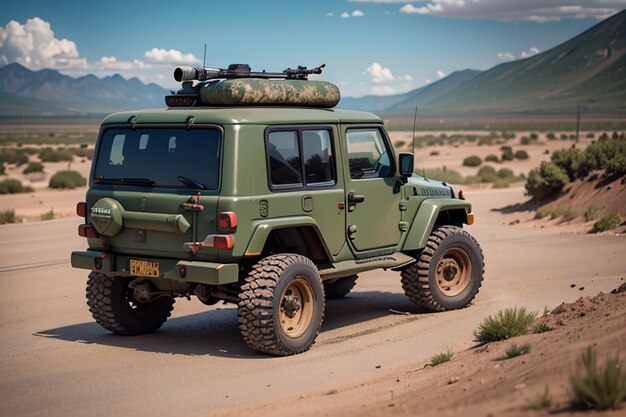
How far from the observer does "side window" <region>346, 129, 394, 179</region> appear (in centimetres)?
1051

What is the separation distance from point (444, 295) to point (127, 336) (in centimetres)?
348

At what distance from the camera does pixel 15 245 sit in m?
19.3

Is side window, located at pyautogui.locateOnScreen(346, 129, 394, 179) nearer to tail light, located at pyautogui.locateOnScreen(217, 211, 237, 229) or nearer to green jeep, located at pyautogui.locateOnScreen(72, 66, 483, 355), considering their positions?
green jeep, located at pyautogui.locateOnScreen(72, 66, 483, 355)

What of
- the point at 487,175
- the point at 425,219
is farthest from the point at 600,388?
the point at 487,175

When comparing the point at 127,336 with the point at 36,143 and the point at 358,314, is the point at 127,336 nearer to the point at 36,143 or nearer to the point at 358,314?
the point at 358,314

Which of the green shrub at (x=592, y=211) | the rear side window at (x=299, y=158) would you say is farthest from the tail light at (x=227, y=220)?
the green shrub at (x=592, y=211)

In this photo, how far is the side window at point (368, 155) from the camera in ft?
34.5

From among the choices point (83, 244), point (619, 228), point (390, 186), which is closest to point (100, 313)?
point (390, 186)

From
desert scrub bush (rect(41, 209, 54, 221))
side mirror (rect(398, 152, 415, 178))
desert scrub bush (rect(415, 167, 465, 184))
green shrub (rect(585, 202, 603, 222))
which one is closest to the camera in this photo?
side mirror (rect(398, 152, 415, 178))

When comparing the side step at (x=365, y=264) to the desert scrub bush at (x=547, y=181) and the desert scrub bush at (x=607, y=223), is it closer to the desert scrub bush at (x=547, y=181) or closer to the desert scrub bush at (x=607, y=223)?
the desert scrub bush at (x=607, y=223)

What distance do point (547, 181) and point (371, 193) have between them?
12.9 m

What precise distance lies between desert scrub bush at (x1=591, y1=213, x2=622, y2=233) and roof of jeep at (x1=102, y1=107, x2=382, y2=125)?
9.14 meters

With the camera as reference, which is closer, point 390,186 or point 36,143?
point 390,186

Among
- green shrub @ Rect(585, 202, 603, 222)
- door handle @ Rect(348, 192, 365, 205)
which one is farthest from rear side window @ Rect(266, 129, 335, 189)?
green shrub @ Rect(585, 202, 603, 222)
